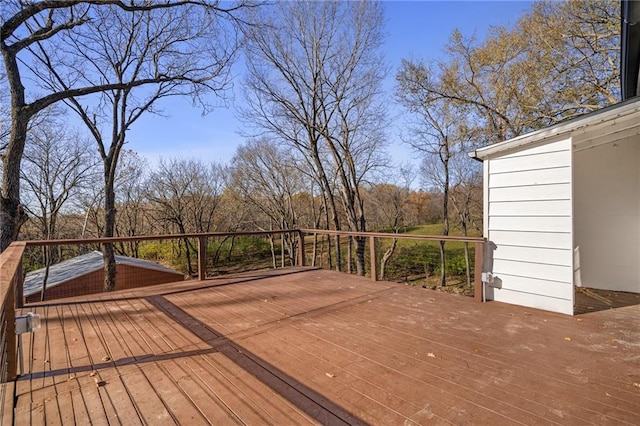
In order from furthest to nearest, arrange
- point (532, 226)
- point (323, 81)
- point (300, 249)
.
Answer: point (323, 81) → point (300, 249) → point (532, 226)

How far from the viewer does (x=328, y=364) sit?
2514 millimetres

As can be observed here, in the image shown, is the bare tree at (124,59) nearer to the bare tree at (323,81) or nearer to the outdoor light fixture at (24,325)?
the bare tree at (323,81)

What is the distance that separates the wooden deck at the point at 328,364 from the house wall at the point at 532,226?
11.3 inches

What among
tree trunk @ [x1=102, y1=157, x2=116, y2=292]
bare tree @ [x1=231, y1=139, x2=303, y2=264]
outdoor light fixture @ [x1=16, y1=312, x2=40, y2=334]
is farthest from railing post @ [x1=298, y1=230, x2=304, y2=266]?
bare tree @ [x1=231, y1=139, x2=303, y2=264]

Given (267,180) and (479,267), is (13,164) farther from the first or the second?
(267,180)

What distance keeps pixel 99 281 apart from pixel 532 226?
437 inches

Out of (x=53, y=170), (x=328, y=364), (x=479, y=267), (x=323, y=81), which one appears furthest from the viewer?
(x=53, y=170)

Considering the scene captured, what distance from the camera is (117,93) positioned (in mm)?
10430

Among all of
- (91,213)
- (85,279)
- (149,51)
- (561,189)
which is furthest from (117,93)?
(561,189)

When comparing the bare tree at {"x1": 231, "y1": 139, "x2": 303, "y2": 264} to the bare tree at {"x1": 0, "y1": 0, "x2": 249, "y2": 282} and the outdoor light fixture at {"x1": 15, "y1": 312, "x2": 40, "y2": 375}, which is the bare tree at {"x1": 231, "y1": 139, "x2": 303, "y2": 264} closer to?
the bare tree at {"x1": 0, "y1": 0, "x2": 249, "y2": 282}

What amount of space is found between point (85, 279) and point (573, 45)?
15.2 meters

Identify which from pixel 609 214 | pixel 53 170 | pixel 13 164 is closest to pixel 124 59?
pixel 13 164

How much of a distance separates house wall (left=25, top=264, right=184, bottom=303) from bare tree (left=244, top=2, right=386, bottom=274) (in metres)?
6.33

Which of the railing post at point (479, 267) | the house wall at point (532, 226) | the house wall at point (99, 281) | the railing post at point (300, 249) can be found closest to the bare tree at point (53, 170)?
the house wall at point (99, 281)
